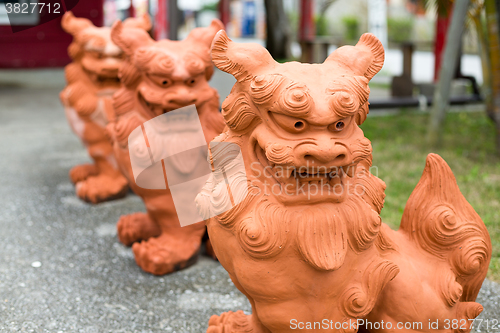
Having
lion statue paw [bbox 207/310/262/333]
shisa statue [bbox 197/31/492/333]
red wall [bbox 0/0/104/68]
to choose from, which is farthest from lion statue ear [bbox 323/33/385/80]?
red wall [bbox 0/0/104/68]

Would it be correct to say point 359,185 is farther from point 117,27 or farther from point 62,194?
point 62,194

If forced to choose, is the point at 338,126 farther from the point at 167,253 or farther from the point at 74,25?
the point at 74,25

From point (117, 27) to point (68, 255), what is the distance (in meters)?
1.33

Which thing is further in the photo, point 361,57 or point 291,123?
point 361,57

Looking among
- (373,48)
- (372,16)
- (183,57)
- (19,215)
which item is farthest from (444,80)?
(372,16)

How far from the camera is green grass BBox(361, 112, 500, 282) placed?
3.43m

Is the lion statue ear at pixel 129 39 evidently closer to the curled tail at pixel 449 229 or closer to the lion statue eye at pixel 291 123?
the lion statue eye at pixel 291 123

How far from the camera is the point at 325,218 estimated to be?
1450 millimetres

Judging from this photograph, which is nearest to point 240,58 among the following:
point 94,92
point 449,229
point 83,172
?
point 449,229

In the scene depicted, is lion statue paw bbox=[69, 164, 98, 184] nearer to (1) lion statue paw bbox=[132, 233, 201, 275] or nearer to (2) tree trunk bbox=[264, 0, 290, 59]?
(1) lion statue paw bbox=[132, 233, 201, 275]

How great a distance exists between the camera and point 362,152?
1.42 m

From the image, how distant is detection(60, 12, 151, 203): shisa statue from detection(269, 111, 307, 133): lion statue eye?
208cm

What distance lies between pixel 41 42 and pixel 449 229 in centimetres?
1019

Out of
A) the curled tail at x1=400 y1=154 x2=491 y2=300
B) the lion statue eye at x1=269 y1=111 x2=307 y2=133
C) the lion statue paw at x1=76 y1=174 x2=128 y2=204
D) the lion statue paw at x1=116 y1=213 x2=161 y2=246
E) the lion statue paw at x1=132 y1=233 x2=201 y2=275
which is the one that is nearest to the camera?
the lion statue eye at x1=269 y1=111 x2=307 y2=133
